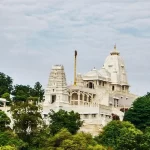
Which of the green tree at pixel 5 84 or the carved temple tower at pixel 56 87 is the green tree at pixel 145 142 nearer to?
the carved temple tower at pixel 56 87

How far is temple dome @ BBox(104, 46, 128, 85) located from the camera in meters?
96.2

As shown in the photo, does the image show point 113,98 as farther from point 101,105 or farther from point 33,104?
point 33,104

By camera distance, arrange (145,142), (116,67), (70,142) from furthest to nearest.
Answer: (116,67)
(145,142)
(70,142)

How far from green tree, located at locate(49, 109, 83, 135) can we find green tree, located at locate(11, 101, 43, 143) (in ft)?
15.9

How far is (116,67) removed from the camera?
97.6m

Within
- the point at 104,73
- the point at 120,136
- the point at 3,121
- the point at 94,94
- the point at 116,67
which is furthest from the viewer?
the point at 116,67

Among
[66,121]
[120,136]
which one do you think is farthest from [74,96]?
[120,136]

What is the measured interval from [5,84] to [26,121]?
29.2m

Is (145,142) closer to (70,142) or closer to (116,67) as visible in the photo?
(70,142)

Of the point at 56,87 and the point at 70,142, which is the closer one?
the point at 70,142

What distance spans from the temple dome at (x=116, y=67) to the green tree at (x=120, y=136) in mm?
23872

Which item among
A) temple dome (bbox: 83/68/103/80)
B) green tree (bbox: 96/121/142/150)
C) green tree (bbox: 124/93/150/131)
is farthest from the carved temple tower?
green tree (bbox: 96/121/142/150)

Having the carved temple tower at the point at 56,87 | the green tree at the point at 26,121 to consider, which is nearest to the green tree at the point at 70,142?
the green tree at the point at 26,121

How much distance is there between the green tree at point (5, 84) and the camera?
308ft
